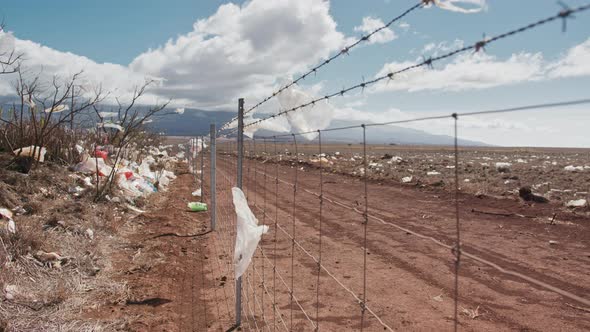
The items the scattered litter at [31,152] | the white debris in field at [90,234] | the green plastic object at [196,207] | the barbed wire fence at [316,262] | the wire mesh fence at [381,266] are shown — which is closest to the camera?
the barbed wire fence at [316,262]

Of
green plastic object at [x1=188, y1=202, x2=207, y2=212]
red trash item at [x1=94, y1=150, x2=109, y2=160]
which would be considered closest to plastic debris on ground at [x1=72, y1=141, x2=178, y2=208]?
red trash item at [x1=94, y1=150, x2=109, y2=160]

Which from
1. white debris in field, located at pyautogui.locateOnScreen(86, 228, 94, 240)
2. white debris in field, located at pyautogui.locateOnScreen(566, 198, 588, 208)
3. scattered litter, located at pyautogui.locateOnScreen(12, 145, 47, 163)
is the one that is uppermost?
scattered litter, located at pyautogui.locateOnScreen(12, 145, 47, 163)

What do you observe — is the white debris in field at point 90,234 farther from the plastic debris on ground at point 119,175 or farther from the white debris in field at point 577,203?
the white debris in field at point 577,203

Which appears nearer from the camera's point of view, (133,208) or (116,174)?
(133,208)

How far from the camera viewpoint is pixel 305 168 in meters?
22.4

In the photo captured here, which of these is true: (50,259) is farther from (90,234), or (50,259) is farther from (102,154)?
(102,154)

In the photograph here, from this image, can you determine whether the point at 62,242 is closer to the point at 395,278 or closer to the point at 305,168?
the point at 395,278

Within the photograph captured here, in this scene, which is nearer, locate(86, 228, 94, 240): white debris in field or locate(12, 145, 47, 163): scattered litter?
locate(86, 228, 94, 240): white debris in field

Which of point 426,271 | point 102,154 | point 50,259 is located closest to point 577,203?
point 426,271

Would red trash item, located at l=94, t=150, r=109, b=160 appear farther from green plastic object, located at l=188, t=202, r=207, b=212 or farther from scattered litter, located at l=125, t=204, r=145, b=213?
green plastic object, located at l=188, t=202, r=207, b=212

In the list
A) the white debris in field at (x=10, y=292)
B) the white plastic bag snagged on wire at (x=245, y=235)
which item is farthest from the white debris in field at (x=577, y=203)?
the white debris in field at (x=10, y=292)

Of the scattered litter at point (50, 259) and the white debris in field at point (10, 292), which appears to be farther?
the scattered litter at point (50, 259)

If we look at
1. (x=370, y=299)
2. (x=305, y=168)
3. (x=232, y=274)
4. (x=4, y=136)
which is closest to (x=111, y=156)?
(x=4, y=136)

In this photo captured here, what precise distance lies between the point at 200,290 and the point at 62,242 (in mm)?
2194
